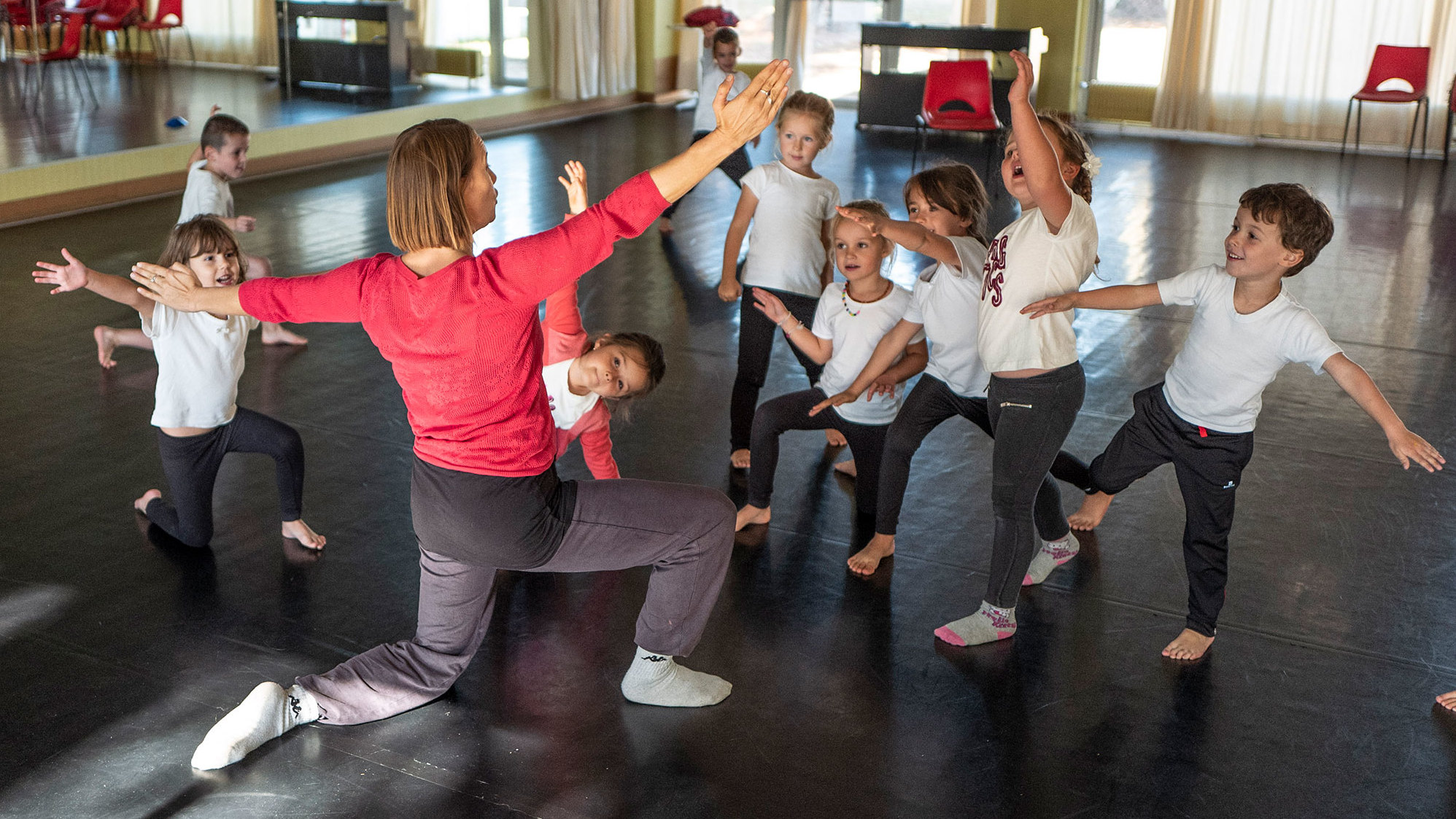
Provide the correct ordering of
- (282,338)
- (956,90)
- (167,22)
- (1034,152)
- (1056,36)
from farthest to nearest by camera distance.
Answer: (1056,36) → (167,22) → (956,90) → (282,338) → (1034,152)

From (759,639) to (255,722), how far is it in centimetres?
111

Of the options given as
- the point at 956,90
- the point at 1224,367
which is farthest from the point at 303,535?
the point at 956,90

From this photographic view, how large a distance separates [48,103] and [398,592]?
25.7ft

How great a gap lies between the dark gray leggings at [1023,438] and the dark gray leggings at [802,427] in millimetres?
591

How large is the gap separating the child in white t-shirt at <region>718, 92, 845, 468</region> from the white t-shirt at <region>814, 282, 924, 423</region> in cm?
34

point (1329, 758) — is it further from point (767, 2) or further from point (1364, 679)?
point (767, 2)

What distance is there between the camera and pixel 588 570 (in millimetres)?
2438

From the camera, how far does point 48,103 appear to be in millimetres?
9023

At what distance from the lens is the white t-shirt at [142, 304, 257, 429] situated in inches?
118

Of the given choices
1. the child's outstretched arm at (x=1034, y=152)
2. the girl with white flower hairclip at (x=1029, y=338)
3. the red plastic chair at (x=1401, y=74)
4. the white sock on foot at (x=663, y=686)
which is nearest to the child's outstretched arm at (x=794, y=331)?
the girl with white flower hairclip at (x=1029, y=338)

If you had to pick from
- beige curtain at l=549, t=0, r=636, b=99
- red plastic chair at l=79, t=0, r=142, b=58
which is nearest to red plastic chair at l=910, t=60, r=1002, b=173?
beige curtain at l=549, t=0, r=636, b=99

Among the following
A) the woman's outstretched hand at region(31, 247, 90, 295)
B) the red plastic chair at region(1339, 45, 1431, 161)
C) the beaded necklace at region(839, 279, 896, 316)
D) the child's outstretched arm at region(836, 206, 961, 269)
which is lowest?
the beaded necklace at region(839, 279, 896, 316)

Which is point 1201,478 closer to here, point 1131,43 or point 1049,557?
point 1049,557

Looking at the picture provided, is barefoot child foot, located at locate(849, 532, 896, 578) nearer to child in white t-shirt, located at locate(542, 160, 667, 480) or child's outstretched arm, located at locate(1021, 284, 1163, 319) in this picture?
child in white t-shirt, located at locate(542, 160, 667, 480)
